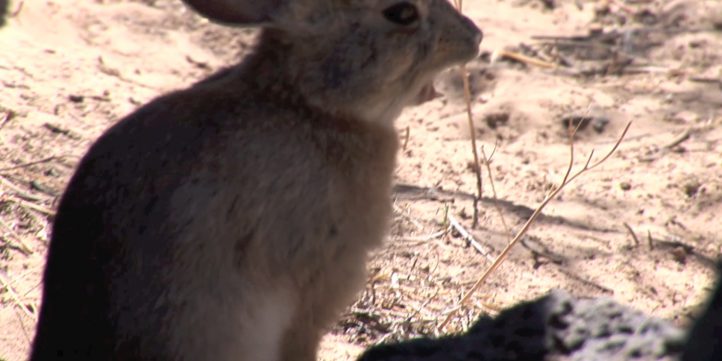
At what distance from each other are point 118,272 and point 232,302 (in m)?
0.36

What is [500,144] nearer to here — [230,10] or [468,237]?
[468,237]

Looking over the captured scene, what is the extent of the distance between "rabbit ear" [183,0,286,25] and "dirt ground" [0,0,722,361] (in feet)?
4.36

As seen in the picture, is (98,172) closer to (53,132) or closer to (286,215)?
(286,215)

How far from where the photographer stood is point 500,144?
5.73 metres

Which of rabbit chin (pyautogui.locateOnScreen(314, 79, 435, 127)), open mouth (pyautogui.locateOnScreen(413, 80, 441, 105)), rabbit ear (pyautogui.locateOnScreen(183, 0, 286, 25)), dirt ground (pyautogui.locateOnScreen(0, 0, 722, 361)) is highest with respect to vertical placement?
rabbit ear (pyautogui.locateOnScreen(183, 0, 286, 25))

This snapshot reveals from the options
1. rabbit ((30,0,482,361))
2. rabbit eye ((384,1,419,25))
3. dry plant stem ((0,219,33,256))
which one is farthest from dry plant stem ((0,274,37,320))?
rabbit eye ((384,1,419,25))

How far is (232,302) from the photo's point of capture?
11.6 ft

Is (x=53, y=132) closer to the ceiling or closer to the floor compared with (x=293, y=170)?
closer to the floor

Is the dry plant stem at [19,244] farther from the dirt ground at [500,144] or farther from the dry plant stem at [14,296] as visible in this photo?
the dry plant stem at [14,296]

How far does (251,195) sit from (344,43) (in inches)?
23.2

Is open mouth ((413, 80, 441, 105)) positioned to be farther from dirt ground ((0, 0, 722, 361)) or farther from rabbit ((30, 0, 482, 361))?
dirt ground ((0, 0, 722, 361))

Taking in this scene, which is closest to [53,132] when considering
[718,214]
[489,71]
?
[489,71]

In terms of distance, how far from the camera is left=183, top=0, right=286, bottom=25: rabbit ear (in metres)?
3.68

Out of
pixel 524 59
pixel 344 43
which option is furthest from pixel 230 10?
pixel 524 59
